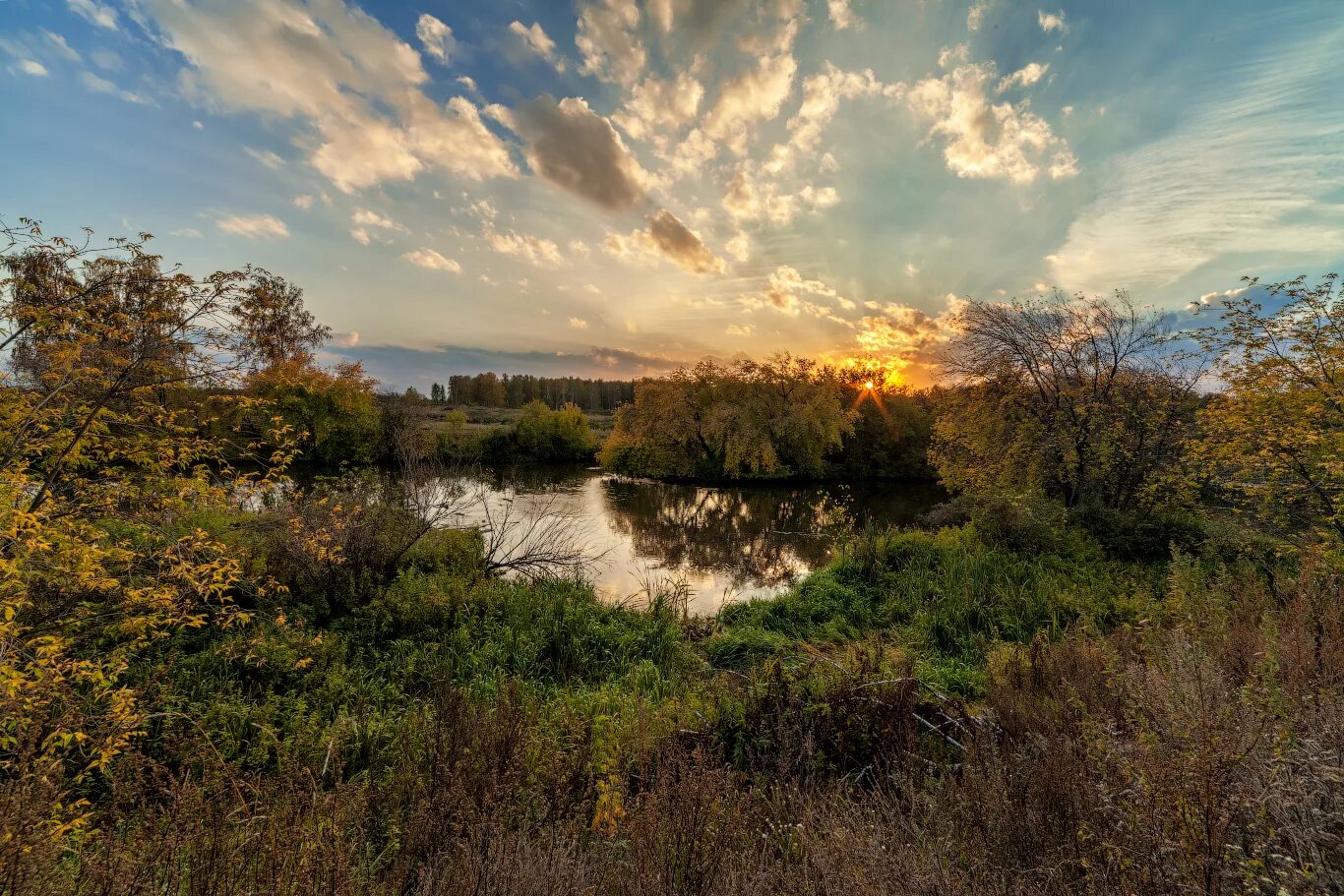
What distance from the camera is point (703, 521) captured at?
65.4ft

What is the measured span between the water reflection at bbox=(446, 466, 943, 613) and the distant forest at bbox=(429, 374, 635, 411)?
211ft

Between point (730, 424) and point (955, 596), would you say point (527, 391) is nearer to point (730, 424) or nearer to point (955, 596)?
point (730, 424)

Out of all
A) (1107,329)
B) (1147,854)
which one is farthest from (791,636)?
(1107,329)

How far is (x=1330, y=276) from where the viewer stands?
299 inches

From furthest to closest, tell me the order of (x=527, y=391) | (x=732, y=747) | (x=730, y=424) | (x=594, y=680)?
(x=527, y=391) < (x=730, y=424) < (x=594, y=680) < (x=732, y=747)

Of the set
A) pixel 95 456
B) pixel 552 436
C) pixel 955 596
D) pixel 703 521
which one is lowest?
pixel 703 521

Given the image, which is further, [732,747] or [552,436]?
[552,436]

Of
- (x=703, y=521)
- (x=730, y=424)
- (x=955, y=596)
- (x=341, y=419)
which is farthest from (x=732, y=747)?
(x=341, y=419)

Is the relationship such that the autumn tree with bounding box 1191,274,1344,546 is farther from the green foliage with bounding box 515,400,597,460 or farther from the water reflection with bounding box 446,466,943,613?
the green foliage with bounding box 515,400,597,460

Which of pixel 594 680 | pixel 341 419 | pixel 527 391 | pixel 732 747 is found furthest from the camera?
pixel 527 391

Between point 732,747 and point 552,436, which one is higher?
point 552,436

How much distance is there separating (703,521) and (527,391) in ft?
294

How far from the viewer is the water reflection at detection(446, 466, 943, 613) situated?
12984 millimetres

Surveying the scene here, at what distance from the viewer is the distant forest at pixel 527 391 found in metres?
95.7
